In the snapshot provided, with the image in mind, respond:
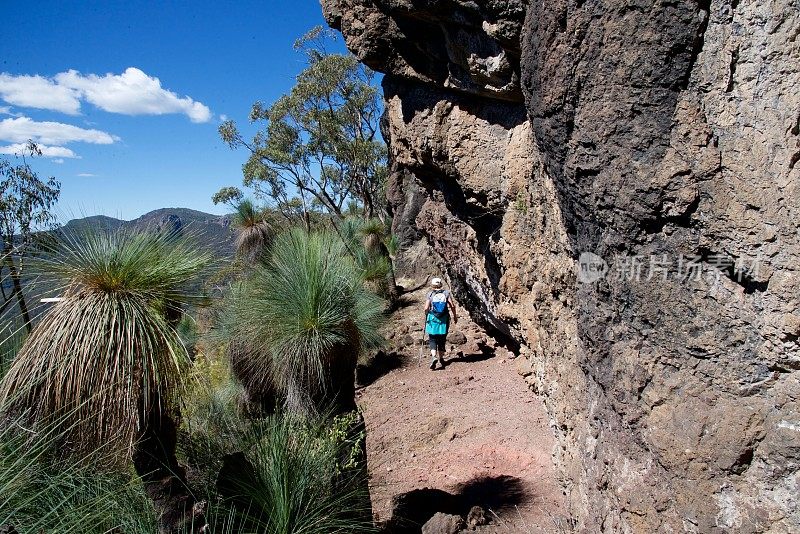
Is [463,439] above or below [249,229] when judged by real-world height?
below

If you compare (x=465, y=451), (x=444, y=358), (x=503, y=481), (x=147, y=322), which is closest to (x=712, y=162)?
Result: (x=147, y=322)

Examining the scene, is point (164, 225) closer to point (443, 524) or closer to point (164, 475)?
point (164, 475)

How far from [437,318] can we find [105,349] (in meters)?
7.01

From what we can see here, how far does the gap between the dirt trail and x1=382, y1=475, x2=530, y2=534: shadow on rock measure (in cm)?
1

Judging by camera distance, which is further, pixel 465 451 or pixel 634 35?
pixel 465 451

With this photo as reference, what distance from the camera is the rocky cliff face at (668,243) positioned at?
224cm

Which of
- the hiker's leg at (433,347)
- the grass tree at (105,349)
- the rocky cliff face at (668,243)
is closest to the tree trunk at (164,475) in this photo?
the grass tree at (105,349)

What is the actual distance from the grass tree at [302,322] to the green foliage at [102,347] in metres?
1.78

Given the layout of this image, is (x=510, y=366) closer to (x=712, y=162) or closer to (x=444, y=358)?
(x=444, y=358)

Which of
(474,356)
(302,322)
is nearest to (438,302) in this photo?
(474,356)

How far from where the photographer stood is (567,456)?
4.34 meters

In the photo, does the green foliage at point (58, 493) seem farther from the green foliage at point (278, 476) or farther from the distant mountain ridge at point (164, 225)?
the distant mountain ridge at point (164, 225)

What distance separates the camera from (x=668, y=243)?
2678mm

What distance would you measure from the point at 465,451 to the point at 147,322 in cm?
520
